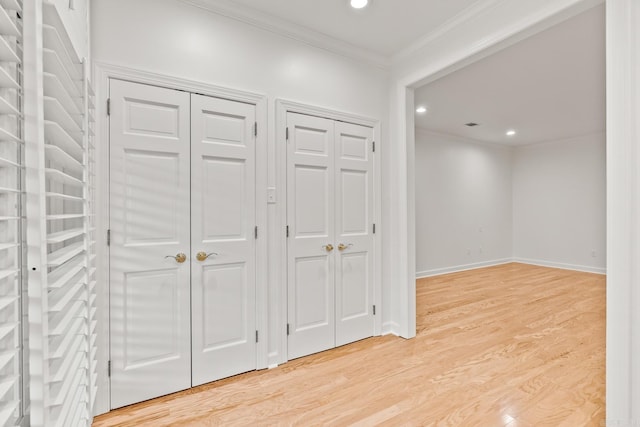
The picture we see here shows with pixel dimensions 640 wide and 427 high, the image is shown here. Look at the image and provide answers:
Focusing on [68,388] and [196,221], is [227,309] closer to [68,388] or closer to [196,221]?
[196,221]

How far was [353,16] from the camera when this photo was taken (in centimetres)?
251

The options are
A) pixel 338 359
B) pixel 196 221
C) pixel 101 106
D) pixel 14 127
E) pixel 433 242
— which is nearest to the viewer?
pixel 14 127

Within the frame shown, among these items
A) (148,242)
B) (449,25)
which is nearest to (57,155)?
(148,242)

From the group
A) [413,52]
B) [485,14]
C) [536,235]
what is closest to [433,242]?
[536,235]

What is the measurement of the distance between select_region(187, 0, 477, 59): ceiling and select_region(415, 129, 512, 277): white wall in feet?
11.0

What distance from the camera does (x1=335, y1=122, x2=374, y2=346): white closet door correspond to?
289 centimetres

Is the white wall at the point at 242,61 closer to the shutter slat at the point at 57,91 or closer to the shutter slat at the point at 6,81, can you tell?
the shutter slat at the point at 57,91

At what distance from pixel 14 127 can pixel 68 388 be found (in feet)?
2.65

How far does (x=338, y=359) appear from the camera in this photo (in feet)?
8.77

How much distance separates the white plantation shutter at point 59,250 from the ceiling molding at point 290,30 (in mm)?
1213

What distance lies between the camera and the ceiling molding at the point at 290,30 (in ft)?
7.61

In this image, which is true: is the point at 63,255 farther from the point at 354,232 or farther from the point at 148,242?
the point at 354,232

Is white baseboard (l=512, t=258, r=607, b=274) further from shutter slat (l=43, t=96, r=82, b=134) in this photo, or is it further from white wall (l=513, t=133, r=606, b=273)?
shutter slat (l=43, t=96, r=82, b=134)

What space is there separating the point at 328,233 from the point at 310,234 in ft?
0.59
